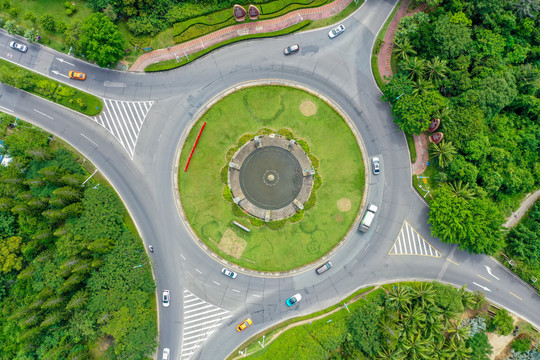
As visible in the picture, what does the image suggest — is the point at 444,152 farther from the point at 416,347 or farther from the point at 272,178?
the point at 416,347

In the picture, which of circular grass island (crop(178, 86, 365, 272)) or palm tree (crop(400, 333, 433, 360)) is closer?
palm tree (crop(400, 333, 433, 360))

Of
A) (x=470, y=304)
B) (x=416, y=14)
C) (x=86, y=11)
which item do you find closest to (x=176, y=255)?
(x=86, y=11)

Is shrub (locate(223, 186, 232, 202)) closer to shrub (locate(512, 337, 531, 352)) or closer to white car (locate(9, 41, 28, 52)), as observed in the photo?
white car (locate(9, 41, 28, 52))

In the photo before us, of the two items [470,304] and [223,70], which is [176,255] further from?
[470,304]

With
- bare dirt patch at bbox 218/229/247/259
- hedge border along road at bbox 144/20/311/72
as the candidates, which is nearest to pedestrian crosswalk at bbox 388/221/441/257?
bare dirt patch at bbox 218/229/247/259

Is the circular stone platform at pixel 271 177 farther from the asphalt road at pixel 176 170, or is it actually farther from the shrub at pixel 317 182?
the asphalt road at pixel 176 170
